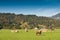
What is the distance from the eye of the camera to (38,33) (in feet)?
87.8

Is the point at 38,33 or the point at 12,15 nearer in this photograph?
the point at 38,33

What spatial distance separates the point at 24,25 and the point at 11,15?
92.3 metres

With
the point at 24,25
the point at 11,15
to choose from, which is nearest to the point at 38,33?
the point at 24,25

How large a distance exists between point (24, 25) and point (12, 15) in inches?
3730

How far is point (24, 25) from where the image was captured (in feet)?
248

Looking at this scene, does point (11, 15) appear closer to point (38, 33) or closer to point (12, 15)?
point (12, 15)

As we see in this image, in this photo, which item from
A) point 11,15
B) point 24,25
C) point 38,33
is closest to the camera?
point 38,33

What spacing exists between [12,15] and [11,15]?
2.72 m

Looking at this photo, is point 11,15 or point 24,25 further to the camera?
point 11,15

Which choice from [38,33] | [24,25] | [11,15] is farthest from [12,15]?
[38,33]

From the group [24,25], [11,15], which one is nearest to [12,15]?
[11,15]

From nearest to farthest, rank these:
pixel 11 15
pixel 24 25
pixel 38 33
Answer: pixel 38 33 → pixel 24 25 → pixel 11 15

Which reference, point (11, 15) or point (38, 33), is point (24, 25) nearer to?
point (38, 33)

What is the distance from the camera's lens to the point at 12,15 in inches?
6649
